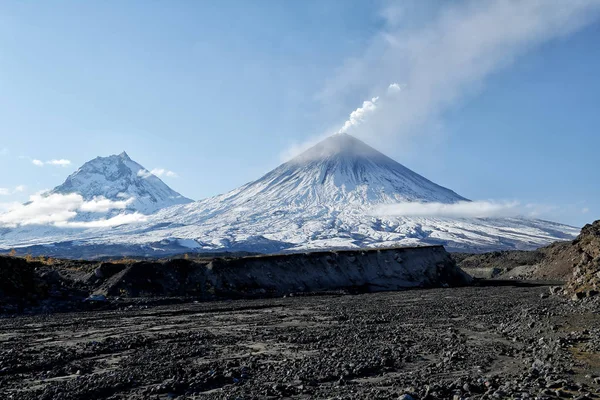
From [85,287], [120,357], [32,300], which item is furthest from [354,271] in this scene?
[120,357]

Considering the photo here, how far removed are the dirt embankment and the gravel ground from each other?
952cm

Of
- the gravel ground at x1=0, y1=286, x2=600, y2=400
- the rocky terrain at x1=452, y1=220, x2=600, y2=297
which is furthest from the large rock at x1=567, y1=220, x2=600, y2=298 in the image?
the gravel ground at x1=0, y1=286, x2=600, y2=400

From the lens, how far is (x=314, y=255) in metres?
51.0

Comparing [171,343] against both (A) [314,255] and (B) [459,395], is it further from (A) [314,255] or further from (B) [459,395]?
(A) [314,255]

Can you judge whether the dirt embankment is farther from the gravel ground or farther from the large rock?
the large rock

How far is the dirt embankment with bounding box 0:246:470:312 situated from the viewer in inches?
1346

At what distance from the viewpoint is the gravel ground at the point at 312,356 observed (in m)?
10.3

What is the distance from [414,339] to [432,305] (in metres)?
14.4

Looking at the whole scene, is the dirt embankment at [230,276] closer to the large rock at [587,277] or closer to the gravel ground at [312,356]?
the gravel ground at [312,356]

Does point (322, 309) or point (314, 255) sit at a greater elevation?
point (314, 255)

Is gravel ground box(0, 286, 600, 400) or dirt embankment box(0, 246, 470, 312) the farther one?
dirt embankment box(0, 246, 470, 312)

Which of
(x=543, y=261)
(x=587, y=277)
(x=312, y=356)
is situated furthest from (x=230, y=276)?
(x=543, y=261)

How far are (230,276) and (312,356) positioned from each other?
30.0 m

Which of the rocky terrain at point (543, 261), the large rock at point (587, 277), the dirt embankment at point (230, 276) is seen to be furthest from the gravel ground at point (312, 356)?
the rocky terrain at point (543, 261)
